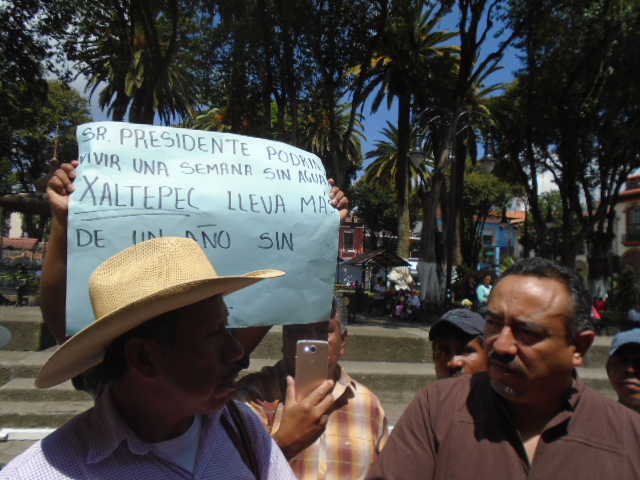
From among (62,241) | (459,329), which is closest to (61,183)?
(62,241)

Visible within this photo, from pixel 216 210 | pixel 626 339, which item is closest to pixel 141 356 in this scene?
pixel 216 210

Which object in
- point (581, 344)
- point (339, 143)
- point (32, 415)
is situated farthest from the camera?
point (339, 143)

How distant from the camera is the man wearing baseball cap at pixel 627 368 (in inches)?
96.2

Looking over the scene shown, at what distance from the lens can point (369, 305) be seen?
19844mm

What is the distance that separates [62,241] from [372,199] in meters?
48.9

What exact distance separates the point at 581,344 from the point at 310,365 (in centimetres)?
83

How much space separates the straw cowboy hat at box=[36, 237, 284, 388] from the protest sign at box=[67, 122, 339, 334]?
394 millimetres

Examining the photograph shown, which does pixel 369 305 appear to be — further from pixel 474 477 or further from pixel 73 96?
pixel 73 96

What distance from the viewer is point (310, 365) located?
168 centimetres

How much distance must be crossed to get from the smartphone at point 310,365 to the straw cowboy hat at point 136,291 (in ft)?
1.17

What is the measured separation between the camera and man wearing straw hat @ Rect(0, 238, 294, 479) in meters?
1.22

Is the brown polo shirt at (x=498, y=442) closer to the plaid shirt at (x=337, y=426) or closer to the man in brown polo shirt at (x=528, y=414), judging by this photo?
the man in brown polo shirt at (x=528, y=414)

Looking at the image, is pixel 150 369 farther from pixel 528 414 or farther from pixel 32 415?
pixel 32 415

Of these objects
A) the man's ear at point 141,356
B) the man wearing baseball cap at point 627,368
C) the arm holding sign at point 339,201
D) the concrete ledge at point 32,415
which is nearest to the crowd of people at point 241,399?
the man's ear at point 141,356
